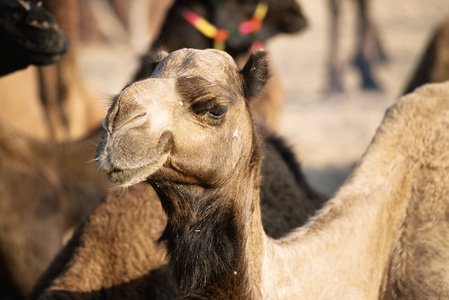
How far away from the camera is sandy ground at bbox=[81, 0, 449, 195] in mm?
9070

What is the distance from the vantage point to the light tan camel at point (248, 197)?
2.07m

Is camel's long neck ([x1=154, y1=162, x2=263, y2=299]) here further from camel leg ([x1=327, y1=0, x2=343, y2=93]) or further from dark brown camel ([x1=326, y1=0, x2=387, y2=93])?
camel leg ([x1=327, y1=0, x2=343, y2=93])

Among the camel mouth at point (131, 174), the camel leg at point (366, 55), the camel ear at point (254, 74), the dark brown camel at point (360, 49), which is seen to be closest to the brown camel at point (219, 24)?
the camel ear at point (254, 74)

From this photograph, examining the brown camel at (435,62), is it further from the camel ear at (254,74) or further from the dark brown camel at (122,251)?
the camel ear at (254,74)

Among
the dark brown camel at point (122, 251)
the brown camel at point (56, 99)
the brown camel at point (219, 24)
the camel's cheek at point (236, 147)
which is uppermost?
the camel's cheek at point (236, 147)

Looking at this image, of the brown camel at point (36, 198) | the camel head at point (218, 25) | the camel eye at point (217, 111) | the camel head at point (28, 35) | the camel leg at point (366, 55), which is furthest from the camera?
the camel leg at point (366, 55)

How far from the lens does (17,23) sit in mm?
3758

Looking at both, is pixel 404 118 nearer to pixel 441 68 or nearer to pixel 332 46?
pixel 441 68

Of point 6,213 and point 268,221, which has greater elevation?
point 268,221

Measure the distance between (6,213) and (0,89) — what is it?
2.39 metres

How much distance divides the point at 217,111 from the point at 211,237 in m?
0.39

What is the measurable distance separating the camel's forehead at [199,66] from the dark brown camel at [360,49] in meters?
10.1

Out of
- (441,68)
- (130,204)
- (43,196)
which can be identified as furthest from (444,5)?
(130,204)

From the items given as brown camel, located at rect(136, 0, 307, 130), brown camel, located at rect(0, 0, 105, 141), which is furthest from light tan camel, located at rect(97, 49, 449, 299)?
brown camel, located at rect(0, 0, 105, 141)
